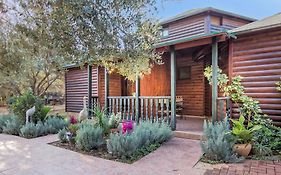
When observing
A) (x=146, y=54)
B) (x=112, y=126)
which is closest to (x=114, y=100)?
(x=112, y=126)

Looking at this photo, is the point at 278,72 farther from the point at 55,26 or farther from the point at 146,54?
the point at 55,26

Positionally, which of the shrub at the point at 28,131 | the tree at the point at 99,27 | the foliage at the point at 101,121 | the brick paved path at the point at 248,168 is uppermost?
the tree at the point at 99,27

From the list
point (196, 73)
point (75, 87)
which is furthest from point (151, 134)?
point (75, 87)

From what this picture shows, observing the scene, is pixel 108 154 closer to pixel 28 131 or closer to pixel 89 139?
pixel 89 139

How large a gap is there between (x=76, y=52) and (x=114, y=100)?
4.23 metres

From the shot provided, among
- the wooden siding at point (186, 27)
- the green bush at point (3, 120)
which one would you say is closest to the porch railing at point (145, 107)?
the green bush at point (3, 120)

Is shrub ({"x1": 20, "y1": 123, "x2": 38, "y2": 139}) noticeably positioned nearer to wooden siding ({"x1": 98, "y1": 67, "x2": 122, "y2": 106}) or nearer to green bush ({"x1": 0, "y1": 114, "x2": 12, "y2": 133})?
green bush ({"x1": 0, "y1": 114, "x2": 12, "y2": 133})

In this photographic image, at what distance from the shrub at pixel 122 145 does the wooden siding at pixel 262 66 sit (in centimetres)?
339

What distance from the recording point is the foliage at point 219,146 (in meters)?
4.26

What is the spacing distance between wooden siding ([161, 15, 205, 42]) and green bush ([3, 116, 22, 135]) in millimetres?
7978

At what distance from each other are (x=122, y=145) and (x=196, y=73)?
590 cm

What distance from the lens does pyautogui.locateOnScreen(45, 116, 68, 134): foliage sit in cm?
723

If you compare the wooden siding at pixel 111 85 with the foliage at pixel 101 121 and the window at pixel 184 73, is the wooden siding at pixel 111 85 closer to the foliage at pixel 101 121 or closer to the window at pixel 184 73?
the window at pixel 184 73

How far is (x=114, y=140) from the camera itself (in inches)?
187
